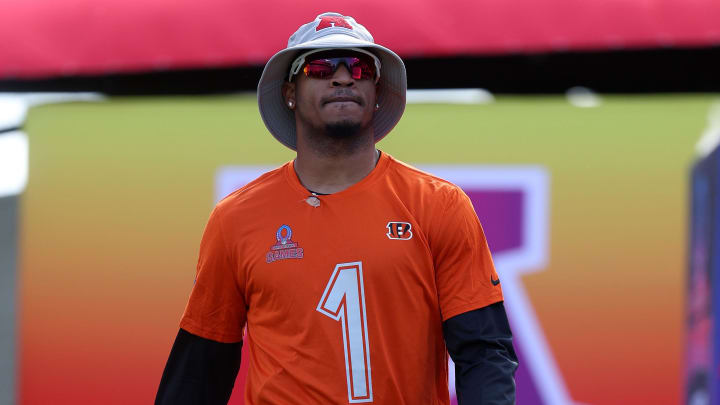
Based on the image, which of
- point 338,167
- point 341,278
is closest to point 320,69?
point 338,167

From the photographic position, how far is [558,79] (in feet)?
12.9

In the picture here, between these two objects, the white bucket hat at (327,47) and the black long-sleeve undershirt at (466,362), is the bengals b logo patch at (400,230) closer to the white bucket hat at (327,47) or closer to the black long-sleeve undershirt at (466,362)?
the black long-sleeve undershirt at (466,362)

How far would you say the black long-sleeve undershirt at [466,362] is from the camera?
6.55 ft

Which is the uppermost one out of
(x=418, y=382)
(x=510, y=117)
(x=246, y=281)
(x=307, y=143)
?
(x=510, y=117)

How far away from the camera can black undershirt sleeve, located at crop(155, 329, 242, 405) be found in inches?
89.3

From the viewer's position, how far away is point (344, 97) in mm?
2195

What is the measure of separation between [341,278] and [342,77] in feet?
1.72

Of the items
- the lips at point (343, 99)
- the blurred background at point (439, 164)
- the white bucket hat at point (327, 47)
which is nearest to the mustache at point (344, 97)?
the lips at point (343, 99)

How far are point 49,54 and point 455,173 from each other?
1941mm

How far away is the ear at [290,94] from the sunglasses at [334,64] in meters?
0.11

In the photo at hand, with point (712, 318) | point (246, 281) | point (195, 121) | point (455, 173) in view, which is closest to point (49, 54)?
point (195, 121)

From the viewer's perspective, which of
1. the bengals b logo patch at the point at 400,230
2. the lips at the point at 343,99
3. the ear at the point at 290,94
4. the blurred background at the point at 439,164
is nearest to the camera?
the bengals b logo patch at the point at 400,230

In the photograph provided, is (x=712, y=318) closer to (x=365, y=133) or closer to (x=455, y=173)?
(x=455, y=173)

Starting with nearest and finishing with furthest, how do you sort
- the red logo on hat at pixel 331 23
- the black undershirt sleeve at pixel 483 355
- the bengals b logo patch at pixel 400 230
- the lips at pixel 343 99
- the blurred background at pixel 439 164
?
the black undershirt sleeve at pixel 483 355
the bengals b logo patch at pixel 400 230
the lips at pixel 343 99
the red logo on hat at pixel 331 23
the blurred background at pixel 439 164
